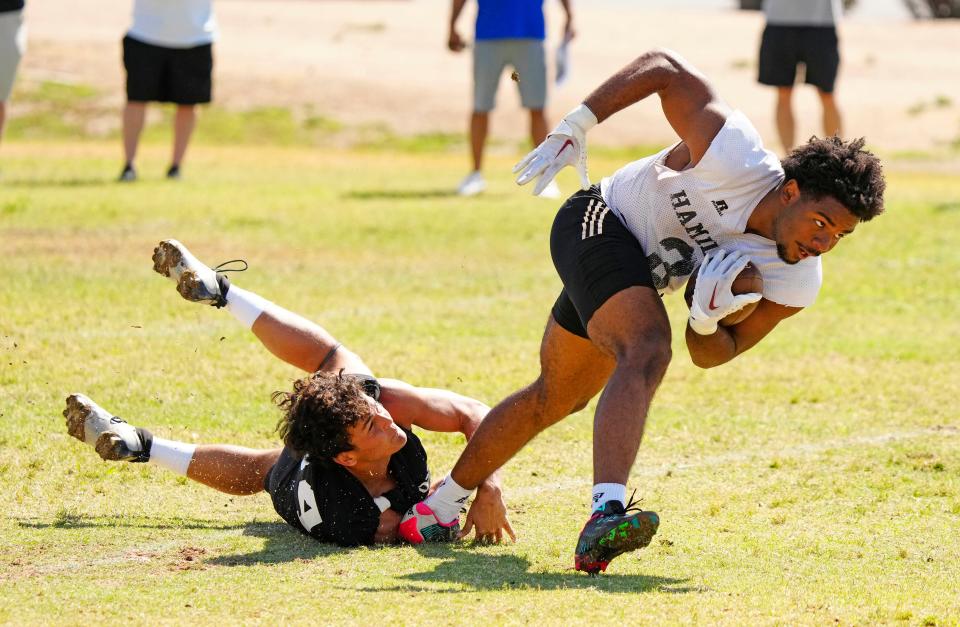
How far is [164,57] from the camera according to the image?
587 inches

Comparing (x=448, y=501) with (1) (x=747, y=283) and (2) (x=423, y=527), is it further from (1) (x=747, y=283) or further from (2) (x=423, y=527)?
(1) (x=747, y=283)

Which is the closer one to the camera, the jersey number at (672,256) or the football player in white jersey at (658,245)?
the football player in white jersey at (658,245)

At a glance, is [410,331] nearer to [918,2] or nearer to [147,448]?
[147,448]

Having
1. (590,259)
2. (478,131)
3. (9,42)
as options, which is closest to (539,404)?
(590,259)

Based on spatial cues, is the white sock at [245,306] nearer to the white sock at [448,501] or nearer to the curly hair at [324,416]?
the curly hair at [324,416]

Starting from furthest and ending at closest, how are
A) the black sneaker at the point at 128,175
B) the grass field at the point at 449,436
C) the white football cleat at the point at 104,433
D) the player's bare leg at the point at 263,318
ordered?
1. the black sneaker at the point at 128,175
2. the player's bare leg at the point at 263,318
3. the white football cleat at the point at 104,433
4. the grass field at the point at 449,436

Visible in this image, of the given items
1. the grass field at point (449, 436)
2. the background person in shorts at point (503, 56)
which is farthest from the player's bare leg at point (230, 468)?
the background person in shorts at point (503, 56)

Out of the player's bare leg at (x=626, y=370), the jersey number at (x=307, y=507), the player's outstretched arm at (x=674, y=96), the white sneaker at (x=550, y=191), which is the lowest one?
the jersey number at (x=307, y=507)

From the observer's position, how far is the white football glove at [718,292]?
17.5 ft

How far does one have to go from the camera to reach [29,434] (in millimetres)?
6812

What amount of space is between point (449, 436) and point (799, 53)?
818 centimetres

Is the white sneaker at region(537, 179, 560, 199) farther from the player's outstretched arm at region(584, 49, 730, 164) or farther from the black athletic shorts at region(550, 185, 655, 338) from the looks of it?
the player's outstretched arm at region(584, 49, 730, 164)

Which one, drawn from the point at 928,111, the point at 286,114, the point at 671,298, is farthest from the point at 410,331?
the point at 928,111

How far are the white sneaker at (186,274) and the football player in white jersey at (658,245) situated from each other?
1.61m
